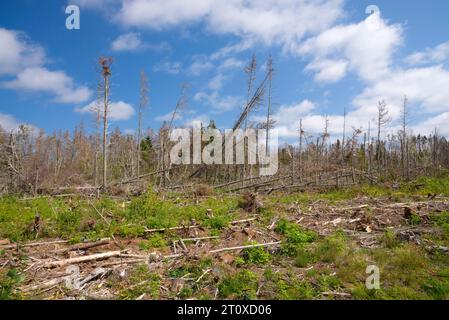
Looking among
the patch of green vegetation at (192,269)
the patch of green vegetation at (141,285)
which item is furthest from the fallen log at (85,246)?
the patch of green vegetation at (192,269)

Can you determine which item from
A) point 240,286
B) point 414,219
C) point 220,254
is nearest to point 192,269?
point 220,254

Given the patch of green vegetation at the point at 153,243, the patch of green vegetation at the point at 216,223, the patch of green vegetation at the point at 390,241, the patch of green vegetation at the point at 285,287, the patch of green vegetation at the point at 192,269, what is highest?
the patch of green vegetation at the point at 216,223

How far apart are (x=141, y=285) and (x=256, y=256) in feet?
7.52

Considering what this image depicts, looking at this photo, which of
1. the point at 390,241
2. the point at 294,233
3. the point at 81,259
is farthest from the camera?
the point at 294,233

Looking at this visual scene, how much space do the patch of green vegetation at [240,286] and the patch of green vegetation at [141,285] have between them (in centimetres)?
104

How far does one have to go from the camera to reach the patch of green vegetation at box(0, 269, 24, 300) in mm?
4188

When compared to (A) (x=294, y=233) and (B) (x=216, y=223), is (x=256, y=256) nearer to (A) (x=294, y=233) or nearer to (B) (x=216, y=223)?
(A) (x=294, y=233)

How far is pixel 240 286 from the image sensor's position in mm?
4602

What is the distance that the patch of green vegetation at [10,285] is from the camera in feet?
13.7

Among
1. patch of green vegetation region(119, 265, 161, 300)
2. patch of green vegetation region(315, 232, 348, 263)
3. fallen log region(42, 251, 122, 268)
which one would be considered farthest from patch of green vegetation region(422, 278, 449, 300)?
fallen log region(42, 251, 122, 268)

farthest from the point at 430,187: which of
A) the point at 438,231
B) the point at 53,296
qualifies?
the point at 53,296

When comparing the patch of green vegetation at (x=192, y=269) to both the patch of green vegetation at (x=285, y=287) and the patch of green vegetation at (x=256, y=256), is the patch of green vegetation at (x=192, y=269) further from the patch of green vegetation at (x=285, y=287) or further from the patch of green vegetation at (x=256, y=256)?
the patch of green vegetation at (x=285, y=287)

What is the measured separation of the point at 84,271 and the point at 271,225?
15.6 feet
